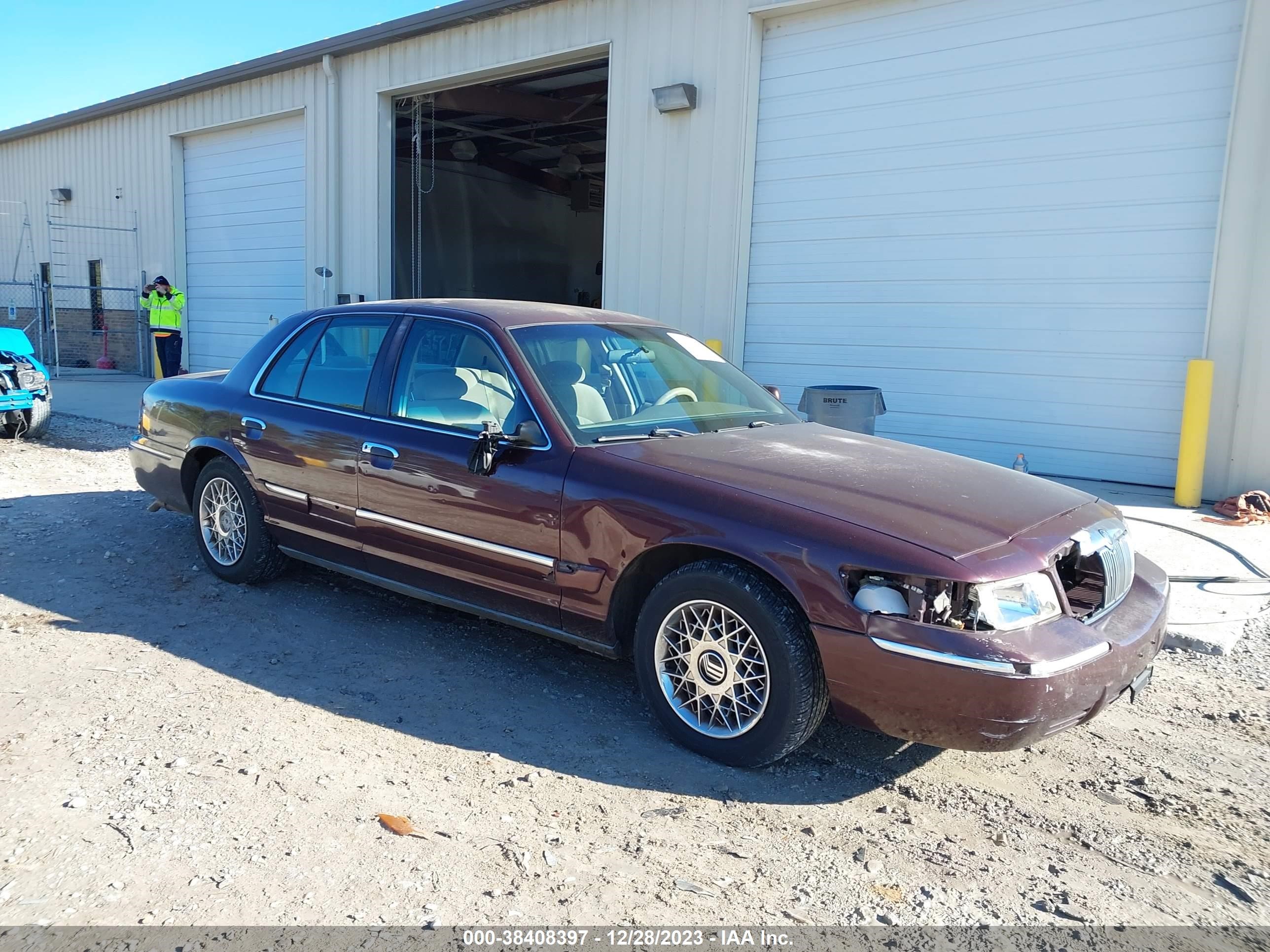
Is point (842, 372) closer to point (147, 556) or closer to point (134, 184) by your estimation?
point (147, 556)

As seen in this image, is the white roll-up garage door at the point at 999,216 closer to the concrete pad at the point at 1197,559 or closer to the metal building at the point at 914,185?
the metal building at the point at 914,185

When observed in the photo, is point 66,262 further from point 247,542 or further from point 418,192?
point 247,542

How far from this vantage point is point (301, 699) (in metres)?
4.02

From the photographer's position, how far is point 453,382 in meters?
4.47

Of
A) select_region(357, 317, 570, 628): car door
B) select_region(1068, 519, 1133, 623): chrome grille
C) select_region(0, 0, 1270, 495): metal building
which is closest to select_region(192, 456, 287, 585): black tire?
select_region(357, 317, 570, 628): car door

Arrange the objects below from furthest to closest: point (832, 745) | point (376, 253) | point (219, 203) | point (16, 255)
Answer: point (16, 255), point (219, 203), point (376, 253), point (832, 745)

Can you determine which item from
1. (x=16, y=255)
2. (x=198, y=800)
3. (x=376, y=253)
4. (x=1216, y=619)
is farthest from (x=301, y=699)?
(x=16, y=255)

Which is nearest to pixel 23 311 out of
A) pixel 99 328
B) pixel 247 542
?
pixel 99 328

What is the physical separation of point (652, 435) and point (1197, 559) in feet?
13.7

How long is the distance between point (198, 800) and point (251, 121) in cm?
1568

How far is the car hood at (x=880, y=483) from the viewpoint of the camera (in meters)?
3.21

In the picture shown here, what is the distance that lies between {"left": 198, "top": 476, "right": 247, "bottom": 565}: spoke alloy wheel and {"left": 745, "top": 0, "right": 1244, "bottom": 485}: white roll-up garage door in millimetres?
6480

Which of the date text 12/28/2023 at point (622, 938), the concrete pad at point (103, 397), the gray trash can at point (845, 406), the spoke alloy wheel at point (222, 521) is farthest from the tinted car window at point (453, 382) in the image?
the concrete pad at point (103, 397)

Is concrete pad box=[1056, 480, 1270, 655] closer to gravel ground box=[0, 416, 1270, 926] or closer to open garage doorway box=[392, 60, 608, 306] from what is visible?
gravel ground box=[0, 416, 1270, 926]
